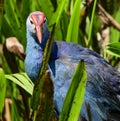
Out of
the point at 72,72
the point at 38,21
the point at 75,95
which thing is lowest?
the point at 72,72

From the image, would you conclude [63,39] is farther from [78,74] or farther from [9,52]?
[78,74]

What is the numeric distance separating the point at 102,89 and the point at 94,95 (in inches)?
1.6

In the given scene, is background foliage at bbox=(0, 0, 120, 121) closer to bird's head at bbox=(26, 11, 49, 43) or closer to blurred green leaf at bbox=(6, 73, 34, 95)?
bird's head at bbox=(26, 11, 49, 43)

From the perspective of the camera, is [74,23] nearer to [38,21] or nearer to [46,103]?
[38,21]

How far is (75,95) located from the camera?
51.8 inches

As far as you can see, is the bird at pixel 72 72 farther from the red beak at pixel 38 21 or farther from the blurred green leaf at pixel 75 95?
the blurred green leaf at pixel 75 95

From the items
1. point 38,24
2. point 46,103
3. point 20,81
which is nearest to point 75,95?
→ point 46,103

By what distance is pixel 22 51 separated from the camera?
7.66 ft

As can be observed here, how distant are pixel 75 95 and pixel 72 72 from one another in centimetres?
72

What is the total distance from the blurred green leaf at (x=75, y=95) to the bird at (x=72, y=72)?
2.01ft

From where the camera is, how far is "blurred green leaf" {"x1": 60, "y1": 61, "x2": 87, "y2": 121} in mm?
1289

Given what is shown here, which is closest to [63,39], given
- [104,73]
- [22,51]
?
[22,51]

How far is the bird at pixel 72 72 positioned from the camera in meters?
2.02

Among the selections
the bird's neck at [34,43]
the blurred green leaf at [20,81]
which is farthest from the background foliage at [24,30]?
the blurred green leaf at [20,81]
